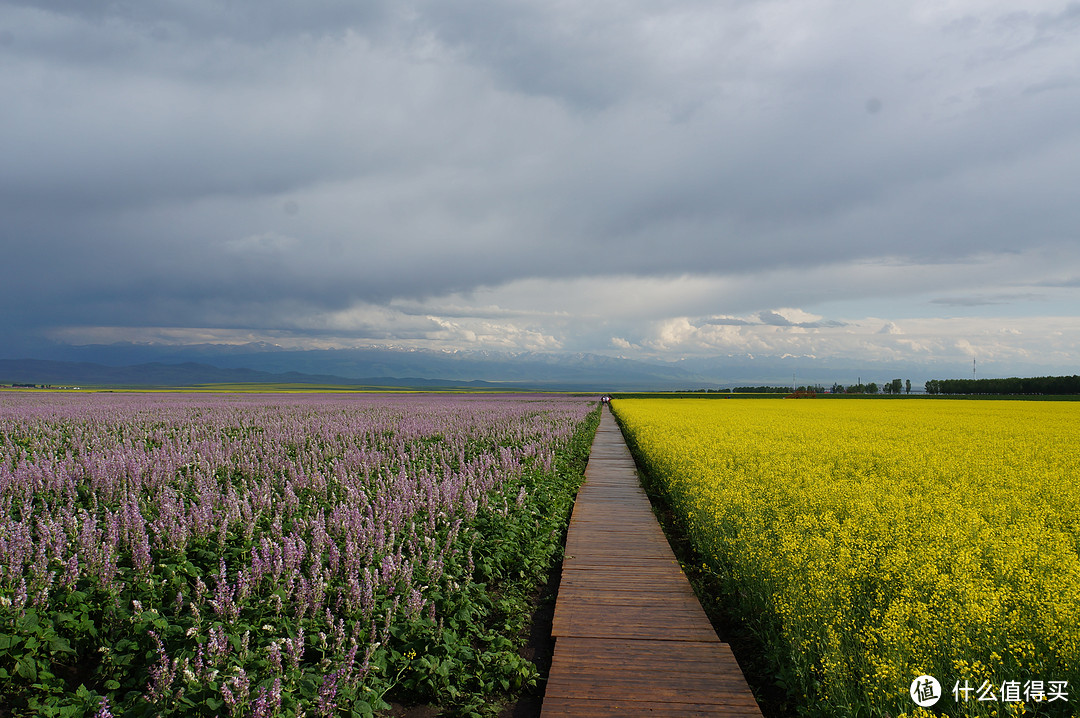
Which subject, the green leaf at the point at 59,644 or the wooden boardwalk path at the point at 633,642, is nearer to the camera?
the green leaf at the point at 59,644

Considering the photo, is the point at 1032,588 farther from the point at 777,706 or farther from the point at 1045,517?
the point at 1045,517

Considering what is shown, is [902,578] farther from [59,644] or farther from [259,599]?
[59,644]

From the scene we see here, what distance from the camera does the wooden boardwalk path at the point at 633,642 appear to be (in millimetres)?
4121

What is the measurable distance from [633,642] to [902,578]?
2.78m

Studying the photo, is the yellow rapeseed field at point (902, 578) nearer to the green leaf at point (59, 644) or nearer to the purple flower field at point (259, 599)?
the purple flower field at point (259, 599)

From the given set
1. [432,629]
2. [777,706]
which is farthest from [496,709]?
[777,706]

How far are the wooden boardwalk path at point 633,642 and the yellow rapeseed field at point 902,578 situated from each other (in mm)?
578

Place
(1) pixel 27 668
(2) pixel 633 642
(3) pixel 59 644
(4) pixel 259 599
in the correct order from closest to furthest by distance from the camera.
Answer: (1) pixel 27 668, (3) pixel 59 644, (4) pixel 259 599, (2) pixel 633 642

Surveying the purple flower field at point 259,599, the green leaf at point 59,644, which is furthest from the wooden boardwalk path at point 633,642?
the green leaf at point 59,644

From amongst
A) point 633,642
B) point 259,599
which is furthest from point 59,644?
point 633,642

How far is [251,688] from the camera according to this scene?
3.57m

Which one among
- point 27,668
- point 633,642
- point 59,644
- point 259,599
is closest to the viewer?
point 27,668

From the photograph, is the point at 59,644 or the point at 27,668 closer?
the point at 27,668

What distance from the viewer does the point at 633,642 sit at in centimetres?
505
